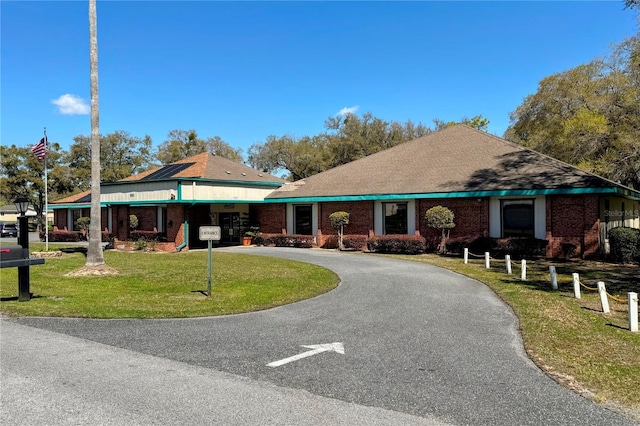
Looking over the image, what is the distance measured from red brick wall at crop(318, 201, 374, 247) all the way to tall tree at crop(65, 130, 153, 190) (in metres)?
44.2

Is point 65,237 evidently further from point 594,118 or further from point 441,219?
point 594,118

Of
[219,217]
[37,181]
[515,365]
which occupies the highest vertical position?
[37,181]

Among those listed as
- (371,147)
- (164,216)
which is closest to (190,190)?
(164,216)

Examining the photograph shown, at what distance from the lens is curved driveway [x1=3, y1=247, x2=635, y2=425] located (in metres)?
4.49

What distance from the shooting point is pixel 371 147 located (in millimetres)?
47625

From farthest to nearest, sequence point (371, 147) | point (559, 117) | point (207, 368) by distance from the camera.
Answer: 1. point (371, 147)
2. point (559, 117)
3. point (207, 368)

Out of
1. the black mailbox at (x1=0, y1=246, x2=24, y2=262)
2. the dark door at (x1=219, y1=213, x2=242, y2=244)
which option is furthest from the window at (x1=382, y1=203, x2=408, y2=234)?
the black mailbox at (x1=0, y1=246, x2=24, y2=262)

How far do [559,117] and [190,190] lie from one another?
87.0 feet

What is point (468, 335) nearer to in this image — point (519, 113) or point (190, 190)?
point (190, 190)

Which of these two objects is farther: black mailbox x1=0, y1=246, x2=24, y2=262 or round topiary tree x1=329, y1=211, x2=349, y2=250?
round topiary tree x1=329, y1=211, x2=349, y2=250

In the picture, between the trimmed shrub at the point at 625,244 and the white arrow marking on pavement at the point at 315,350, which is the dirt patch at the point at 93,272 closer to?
the white arrow marking on pavement at the point at 315,350

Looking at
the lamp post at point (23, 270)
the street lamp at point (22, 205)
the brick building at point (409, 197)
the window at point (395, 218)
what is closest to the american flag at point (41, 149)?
the brick building at point (409, 197)

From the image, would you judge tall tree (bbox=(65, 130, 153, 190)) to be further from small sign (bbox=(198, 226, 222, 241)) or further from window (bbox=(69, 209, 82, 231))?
small sign (bbox=(198, 226, 222, 241))

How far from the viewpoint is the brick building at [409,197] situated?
62.3ft
